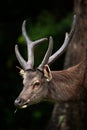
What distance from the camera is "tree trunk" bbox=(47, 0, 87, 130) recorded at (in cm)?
1366

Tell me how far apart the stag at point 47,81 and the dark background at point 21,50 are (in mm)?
2917

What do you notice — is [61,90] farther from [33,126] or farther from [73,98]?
[33,126]

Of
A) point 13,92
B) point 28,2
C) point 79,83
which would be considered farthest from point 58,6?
point 79,83

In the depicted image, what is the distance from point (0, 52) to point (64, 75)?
3885 millimetres

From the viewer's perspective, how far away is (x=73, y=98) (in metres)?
12.3

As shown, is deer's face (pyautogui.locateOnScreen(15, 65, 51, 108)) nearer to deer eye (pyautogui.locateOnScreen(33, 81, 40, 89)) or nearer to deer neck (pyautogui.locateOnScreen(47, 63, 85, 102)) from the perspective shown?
deer eye (pyautogui.locateOnScreen(33, 81, 40, 89))

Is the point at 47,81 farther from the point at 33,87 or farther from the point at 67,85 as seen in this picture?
the point at 67,85

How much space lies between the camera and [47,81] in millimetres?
11852

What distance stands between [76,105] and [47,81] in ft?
6.44

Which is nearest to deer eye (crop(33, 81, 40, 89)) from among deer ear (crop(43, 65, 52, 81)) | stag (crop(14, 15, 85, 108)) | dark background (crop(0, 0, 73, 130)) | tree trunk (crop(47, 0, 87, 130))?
stag (crop(14, 15, 85, 108))

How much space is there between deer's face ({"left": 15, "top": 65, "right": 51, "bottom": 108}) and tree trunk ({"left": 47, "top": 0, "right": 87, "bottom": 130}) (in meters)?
1.80

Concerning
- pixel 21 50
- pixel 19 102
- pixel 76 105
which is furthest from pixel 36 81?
pixel 21 50

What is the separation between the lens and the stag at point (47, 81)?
11.6 metres

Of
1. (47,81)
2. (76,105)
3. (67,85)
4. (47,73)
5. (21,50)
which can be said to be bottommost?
(76,105)
